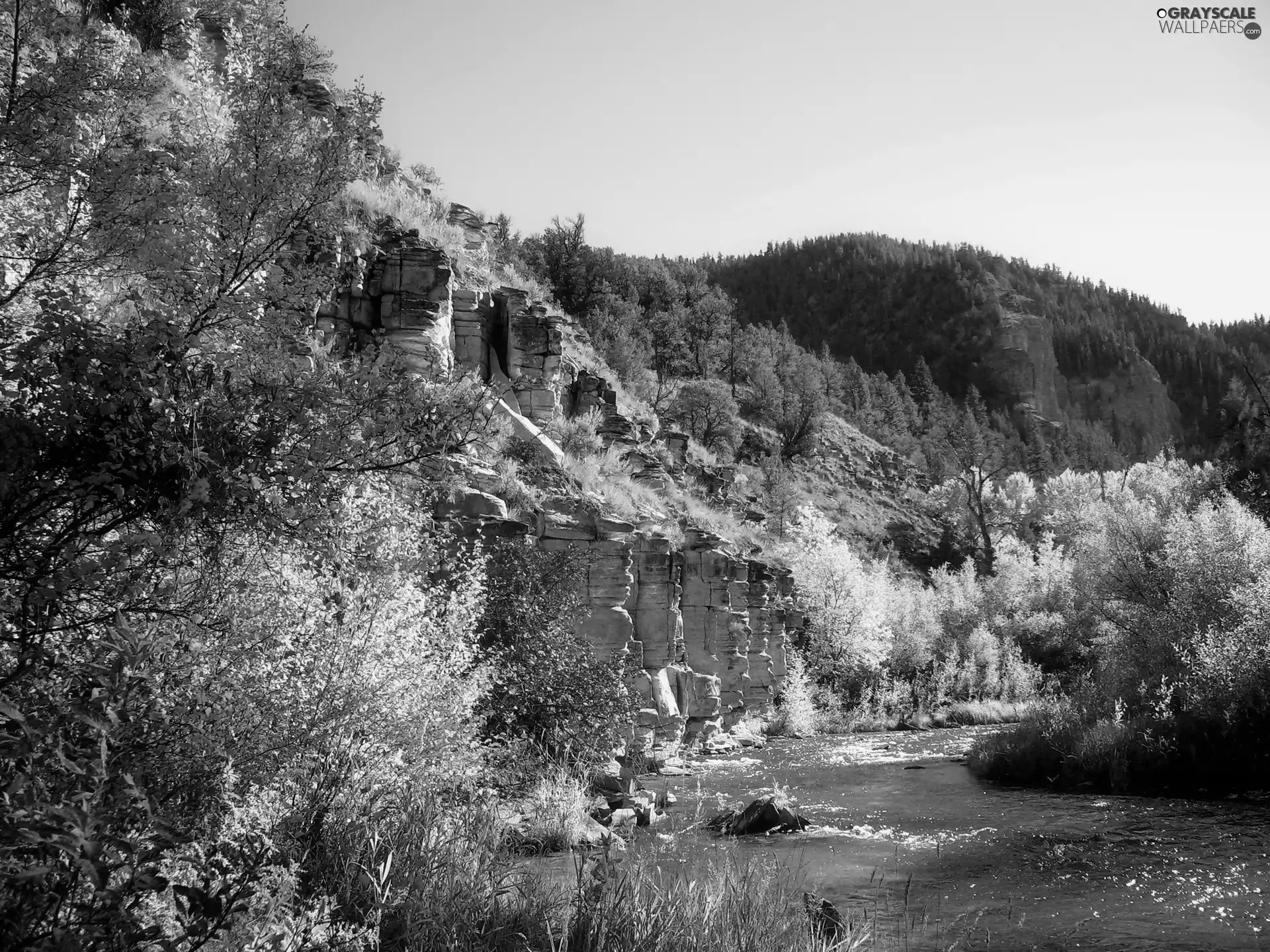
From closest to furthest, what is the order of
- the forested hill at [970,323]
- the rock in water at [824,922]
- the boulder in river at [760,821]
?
the rock in water at [824,922] → the boulder in river at [760,821] → the forested hill at [970,323]

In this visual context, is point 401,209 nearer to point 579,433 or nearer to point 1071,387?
point 579,433

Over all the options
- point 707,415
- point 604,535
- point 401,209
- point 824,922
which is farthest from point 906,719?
point 707,415

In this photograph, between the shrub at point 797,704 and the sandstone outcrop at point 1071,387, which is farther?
the sandstone outcrop at point 1071,387

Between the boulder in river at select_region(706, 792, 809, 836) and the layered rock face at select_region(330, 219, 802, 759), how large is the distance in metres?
5.84

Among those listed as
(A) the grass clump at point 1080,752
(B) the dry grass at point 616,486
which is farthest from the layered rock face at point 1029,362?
(A) the grass clump at point 1080,752

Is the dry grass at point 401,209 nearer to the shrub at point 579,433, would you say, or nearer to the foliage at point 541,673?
the shrub at point 579,433

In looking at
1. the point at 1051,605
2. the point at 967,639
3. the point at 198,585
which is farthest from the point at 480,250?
the point at 1051,605

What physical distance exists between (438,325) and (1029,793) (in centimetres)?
1822

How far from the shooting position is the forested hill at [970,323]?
128625 mm

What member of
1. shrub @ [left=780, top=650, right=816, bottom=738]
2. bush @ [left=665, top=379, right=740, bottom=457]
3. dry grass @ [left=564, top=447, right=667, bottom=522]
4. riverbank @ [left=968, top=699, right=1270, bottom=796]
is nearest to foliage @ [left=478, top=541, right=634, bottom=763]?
dry grass @ [left=564, top=447, right=667, bottom=522]

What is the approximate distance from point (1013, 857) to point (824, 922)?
6.96 meters

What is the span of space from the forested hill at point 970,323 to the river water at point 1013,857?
110102 mm

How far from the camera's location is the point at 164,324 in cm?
418

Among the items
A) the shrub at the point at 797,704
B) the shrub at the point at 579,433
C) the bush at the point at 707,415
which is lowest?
the shrub at the point at 797,704
